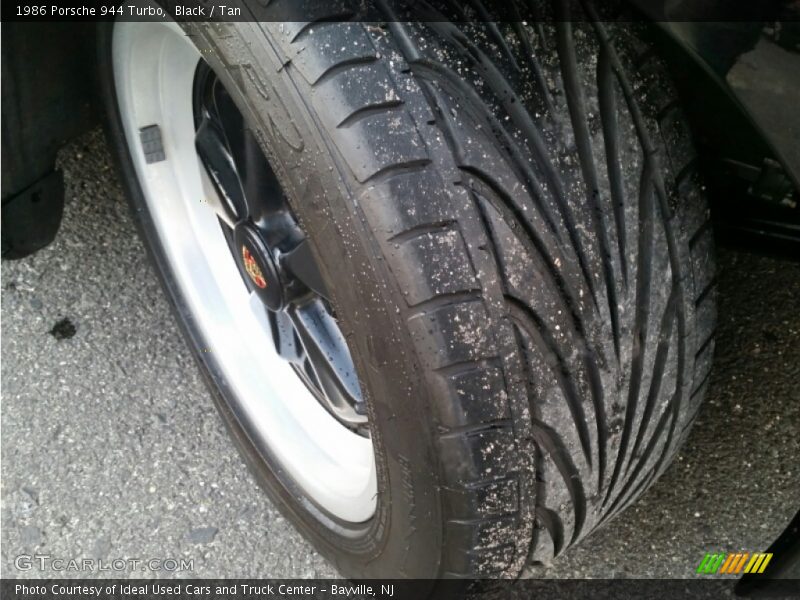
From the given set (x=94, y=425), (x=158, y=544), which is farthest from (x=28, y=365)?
(x=158, y=544)

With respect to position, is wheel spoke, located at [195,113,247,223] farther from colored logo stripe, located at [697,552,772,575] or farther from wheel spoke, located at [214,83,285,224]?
colored logo stripe, located at [697,552,772,575]

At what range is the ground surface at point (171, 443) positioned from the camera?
6.03ft

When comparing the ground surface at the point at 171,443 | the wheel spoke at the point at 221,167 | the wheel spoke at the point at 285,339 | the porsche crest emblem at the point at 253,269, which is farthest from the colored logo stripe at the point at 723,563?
the wheel spoke at the point at 221,167

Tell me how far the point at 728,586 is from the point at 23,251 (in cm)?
164

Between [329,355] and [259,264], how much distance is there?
0.22 meters

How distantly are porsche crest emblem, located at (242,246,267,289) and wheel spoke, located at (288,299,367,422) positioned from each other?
80 millimetres

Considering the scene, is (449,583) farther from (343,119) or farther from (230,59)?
(230,59)

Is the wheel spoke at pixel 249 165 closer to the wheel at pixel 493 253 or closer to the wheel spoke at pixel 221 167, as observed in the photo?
the wheel spoke at pixel 221 167

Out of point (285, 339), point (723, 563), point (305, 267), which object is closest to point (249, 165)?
point (305, 267)

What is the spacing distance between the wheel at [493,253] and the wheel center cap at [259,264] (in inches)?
20.3

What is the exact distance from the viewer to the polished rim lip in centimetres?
173

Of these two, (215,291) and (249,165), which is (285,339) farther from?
(249,165)

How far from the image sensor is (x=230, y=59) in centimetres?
115

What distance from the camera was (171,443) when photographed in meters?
2.03
